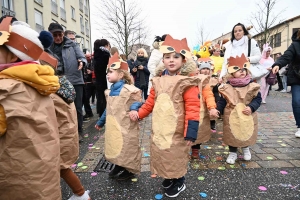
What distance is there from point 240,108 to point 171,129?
1.42 metres

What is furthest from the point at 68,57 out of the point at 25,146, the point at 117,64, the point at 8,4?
the point at 8,4

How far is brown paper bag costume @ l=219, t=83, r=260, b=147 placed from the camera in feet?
10.6

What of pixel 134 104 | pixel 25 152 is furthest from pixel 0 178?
pixel 134 104

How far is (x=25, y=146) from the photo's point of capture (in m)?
1.51

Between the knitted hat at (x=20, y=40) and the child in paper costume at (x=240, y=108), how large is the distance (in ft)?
8.38

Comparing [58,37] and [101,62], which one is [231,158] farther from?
[101,62]

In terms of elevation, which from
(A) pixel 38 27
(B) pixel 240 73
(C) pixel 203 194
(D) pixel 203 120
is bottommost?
(C) pixel 203 194

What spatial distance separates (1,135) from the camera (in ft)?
4.83

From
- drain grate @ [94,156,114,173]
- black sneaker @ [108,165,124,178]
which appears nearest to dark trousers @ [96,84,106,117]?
drain grate @ [94,156,114,173]

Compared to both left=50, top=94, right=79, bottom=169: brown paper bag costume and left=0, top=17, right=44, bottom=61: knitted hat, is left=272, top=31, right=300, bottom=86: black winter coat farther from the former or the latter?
left=0, top=17, right=44, bottom=61: knitted hat

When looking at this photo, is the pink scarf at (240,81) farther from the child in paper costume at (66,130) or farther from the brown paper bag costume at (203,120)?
the child in paper costume at (66,130)

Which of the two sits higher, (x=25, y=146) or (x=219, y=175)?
(x=25, y=146)

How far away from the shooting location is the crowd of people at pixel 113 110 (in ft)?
4.94

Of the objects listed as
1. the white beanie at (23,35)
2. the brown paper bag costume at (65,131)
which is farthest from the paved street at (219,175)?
the white beanie at (23,35)
